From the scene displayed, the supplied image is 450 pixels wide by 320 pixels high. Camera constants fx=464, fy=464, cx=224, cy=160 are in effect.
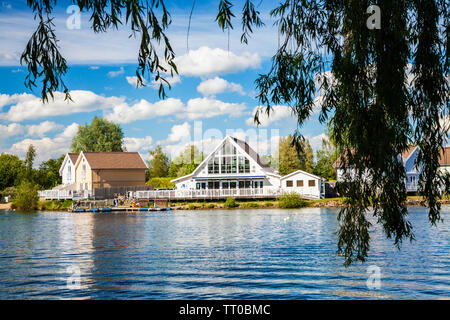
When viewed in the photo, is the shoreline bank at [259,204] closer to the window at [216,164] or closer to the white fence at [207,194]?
the white fence at [207,194]

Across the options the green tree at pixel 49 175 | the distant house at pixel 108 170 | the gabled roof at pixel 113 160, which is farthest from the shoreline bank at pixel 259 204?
the green tree at pixel 49 175

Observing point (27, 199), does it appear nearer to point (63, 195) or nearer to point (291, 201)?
point (63, 195)

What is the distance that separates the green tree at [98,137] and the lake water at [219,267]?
71974mm

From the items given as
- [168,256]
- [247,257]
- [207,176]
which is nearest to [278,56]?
[247,257]

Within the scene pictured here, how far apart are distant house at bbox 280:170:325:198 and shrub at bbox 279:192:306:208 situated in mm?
3230

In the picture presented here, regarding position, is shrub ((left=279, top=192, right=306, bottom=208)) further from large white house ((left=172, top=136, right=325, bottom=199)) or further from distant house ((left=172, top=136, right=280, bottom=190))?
distant house ((left=172, top=136, right=280, bottom=190))

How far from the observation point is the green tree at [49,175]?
83562 millimetres

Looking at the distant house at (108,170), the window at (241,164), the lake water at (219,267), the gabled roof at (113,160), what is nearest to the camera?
the lake water at (219,267)

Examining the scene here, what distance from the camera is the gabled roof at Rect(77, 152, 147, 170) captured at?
69.8 metres

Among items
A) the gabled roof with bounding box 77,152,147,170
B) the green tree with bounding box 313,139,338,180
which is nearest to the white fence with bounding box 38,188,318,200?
the gabled roof with bounding box 77,152,147,170

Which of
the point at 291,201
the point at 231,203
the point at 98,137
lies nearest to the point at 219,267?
the point at 291,201

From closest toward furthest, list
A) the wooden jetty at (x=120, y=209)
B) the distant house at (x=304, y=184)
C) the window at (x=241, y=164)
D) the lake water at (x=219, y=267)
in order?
the lake water at (x=219, y=267) < the wooden jetty at (x=120, y=209) < the distant house at (x=304, y=184) < the window at (x=241, y=164)
